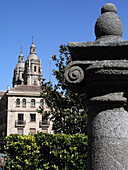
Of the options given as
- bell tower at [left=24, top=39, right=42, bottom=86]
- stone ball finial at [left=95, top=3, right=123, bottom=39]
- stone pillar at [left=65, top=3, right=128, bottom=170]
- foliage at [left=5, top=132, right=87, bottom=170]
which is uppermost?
bell tower at [left=24, top=39, right=42, bottom=86]

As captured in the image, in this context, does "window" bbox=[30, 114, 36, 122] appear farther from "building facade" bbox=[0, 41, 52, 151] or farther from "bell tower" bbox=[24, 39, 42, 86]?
"bell tower" bbox=[24, 39, 42, 86]

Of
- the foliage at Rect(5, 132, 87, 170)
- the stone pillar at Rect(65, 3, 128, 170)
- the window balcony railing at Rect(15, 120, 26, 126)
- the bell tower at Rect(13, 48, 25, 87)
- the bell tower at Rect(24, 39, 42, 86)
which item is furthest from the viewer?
the bell tower at Rect(13, 48, 25, 87)

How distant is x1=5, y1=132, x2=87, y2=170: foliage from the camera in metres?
8.01

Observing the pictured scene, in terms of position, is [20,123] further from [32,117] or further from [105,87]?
[105,87]

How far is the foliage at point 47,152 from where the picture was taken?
26.3 ft

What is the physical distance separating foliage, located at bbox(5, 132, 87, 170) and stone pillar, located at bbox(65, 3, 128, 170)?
501cm

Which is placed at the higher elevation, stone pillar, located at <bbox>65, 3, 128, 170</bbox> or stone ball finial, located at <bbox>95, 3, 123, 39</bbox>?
stone ball finial, located at <bbox>95, 3, 123, 39</bbox>

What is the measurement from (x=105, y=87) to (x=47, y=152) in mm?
6004

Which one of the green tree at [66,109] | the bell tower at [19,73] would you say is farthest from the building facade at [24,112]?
the bell tower at [19,73]

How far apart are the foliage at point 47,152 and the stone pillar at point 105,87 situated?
5.01 m

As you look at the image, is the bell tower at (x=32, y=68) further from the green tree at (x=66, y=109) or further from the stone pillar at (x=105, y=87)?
the stone pillar at (x=105, y=87)

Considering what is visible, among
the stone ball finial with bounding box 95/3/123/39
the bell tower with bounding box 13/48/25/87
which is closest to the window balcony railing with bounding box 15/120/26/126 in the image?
the stone ball finial with bounding box 95/3/123/39

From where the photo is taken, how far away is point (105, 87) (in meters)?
3.22

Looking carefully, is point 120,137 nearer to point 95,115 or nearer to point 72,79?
point 95,115
